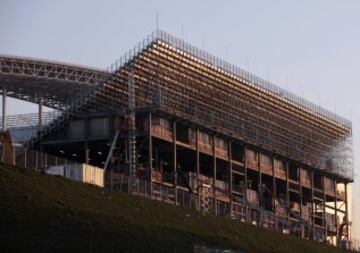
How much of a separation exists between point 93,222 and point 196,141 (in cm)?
5393

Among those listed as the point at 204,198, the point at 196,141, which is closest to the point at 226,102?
the point at 196,141

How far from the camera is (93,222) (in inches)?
2338

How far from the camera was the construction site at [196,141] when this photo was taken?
3996 inches

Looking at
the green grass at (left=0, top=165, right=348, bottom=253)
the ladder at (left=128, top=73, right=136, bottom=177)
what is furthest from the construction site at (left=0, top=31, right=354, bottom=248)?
the green grass at (left=0, top=165, right=348, bottom=253)

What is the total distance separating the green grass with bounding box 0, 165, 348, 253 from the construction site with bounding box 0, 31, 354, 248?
361 inches

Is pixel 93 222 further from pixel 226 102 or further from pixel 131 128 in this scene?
pixel 226 102

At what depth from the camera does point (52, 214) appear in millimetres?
57719

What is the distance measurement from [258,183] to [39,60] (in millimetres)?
44583

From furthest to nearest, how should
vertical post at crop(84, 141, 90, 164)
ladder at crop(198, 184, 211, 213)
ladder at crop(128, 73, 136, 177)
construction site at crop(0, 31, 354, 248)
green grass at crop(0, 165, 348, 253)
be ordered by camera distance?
vertical post at crop(84, 141, 90, 164) → construction site at crop(0, 31, 354, 248) → ladder at crop(198, 184, 211, 213) → ladder at crop(128, 73, 136, 177) → green grass at crop(0, 165, 348, 253)

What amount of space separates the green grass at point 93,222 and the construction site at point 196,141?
9.17 metres

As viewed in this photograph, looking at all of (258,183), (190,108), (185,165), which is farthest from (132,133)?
(258,183)

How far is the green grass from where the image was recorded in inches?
2005

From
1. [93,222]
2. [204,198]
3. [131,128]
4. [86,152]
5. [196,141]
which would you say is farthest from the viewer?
[196,141]

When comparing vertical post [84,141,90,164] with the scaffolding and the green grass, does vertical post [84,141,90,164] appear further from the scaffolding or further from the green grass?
the green grass
